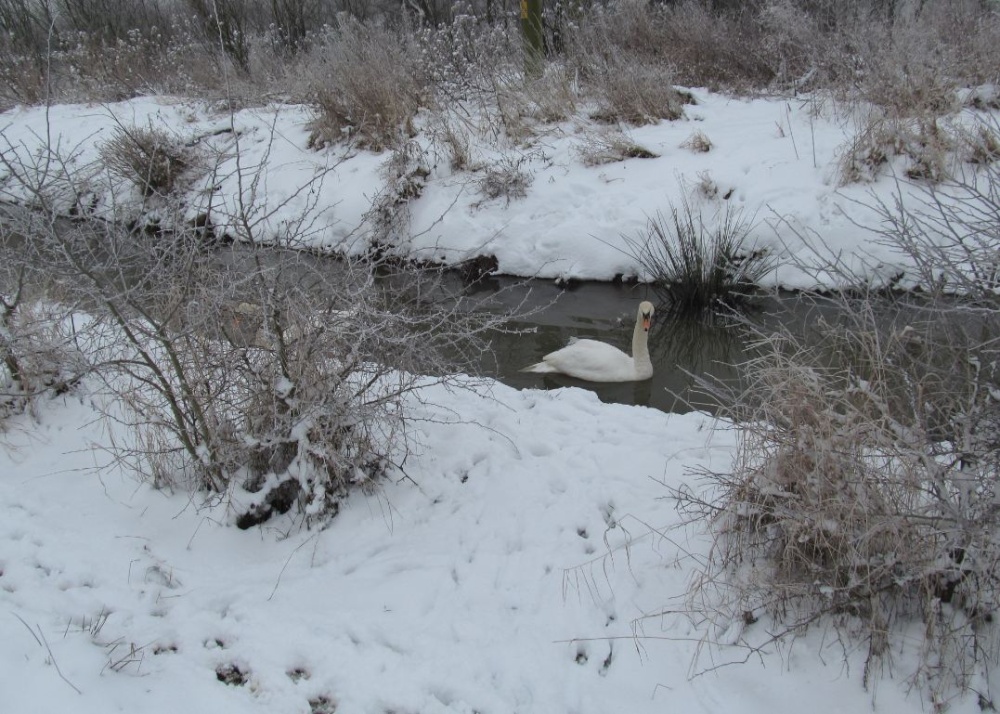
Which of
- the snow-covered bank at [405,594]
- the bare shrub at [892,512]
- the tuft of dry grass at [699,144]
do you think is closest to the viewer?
the bare shrub at [892,512]

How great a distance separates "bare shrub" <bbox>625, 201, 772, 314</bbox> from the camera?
20.1ft

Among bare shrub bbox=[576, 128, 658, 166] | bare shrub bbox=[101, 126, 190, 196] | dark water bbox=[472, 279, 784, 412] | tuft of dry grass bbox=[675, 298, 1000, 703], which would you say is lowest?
dark water bbox=[472, 279, 784, 412]

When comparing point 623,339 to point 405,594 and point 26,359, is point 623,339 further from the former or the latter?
point 26,359

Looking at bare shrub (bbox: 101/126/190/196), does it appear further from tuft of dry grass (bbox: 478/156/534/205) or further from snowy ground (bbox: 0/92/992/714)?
snowy ground (bbox: 0/92/992/714)

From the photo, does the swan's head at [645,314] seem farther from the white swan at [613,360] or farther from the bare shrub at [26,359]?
the bare shrub at [26,359]

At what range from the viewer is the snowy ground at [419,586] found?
2135mm

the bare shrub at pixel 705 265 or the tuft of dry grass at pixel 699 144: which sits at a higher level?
the tuft of dry grass at pixel 699 144

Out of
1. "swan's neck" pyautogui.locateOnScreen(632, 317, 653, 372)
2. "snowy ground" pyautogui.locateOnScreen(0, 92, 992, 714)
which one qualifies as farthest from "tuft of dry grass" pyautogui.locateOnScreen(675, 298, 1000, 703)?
"swan's neck" pyautogui.locateOnScreen(632, 317, 653, 372)

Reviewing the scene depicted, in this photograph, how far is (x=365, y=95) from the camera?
887cm

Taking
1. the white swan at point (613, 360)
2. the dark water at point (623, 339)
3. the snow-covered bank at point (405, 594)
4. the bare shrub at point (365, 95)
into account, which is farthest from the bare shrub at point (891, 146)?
the bare shrub at point (365, 95)

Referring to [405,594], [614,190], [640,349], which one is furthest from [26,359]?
[614,190]

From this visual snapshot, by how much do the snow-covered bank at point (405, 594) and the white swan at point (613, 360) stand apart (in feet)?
5.13

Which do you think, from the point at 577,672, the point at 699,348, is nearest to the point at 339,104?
the point at 699,348

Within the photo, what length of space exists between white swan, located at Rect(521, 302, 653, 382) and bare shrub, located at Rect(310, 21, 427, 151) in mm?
4653
